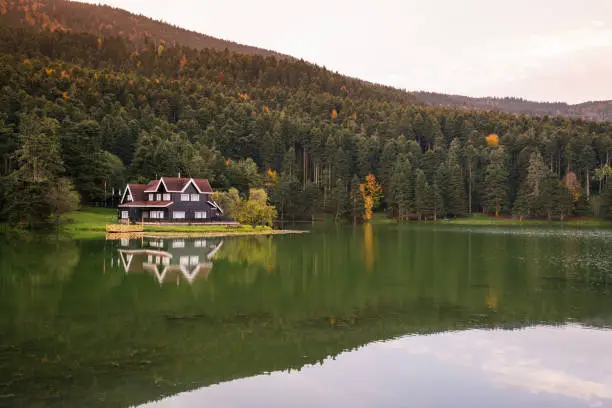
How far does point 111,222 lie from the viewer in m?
65.8

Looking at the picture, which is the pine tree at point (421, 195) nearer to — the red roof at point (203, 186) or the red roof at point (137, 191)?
the red roof at point (203, 186)

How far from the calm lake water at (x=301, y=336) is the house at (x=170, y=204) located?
36.5 m

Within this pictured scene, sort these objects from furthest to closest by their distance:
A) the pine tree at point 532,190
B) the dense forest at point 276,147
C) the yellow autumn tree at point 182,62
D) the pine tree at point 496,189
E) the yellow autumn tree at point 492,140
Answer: the yellow autumn tree at point 182,62 < the yellow autumn tree at point 492,140 < the pine tree at point 496,189 < the pine tree at point 532,190 < the dense forest at point 276,147

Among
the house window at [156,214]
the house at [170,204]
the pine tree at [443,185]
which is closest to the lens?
the house at [170,204]

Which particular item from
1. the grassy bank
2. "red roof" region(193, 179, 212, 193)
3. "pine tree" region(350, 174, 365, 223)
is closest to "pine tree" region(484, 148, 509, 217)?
"pine tree" region(350, 174, 365, 223)

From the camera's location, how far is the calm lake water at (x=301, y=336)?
11898 mm

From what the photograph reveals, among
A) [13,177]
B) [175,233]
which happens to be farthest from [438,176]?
[13,177]

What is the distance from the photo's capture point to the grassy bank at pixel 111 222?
56.8m

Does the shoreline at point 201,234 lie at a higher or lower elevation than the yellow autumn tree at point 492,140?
lower

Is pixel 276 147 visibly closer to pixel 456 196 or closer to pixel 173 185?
pixel 456 196

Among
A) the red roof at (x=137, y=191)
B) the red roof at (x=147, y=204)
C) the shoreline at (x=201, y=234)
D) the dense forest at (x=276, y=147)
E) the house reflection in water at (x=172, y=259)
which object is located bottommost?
the shoreline at (x=201, y=234)

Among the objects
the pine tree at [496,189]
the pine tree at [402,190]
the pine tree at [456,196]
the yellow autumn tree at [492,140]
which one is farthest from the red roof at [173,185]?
the yellow autumn tree at [492,140]

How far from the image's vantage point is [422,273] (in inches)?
1182

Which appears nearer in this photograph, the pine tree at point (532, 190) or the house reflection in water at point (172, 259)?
the house reflection in water at point (172, 259)
